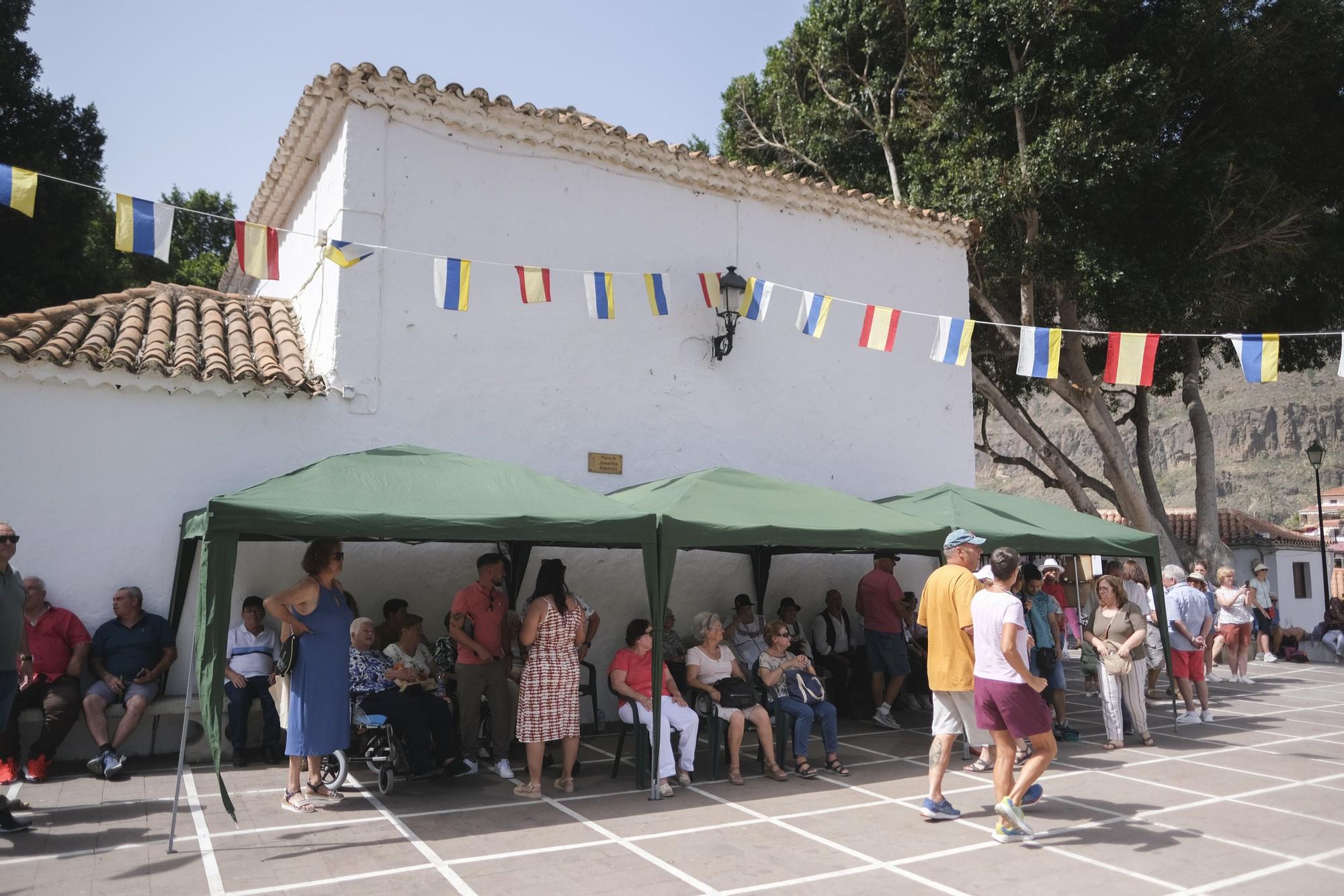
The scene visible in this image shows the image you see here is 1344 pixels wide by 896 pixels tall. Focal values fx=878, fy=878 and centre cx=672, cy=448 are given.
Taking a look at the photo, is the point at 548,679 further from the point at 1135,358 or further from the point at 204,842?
the point at 1135,358

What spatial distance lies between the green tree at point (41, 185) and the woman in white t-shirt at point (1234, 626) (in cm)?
1922

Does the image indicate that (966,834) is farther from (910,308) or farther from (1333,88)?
(1333,88)

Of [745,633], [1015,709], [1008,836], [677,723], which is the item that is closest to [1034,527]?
[745,633]

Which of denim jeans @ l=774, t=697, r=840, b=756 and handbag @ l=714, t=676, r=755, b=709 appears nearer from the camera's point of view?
handbag @ l=714, t=676, r=755, b=709

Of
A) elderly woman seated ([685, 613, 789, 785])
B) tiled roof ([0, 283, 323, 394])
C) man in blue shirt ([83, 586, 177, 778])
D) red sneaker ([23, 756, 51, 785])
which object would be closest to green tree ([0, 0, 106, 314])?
tiled roof ([0, 283, 323, 394])

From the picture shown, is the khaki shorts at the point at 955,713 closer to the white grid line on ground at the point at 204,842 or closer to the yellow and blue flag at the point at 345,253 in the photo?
the white grid line on ground at the point at 204,842

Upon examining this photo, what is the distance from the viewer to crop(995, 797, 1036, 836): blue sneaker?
4914 millimetres

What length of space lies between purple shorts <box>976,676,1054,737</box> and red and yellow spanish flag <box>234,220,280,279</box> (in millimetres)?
5975

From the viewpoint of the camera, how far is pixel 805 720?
6711mm

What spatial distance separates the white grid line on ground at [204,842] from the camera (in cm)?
425

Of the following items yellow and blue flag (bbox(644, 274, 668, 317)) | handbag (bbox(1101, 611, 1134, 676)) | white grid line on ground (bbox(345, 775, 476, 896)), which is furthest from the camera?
yellow and blue flag (bbox(644, 274, 668, 317))

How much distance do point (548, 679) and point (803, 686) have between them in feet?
6.80

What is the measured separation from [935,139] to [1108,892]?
13.2 m

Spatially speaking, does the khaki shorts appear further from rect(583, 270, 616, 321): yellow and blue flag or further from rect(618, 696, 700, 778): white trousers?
rect(583, 270, 616, 321): yellow and blue flag
